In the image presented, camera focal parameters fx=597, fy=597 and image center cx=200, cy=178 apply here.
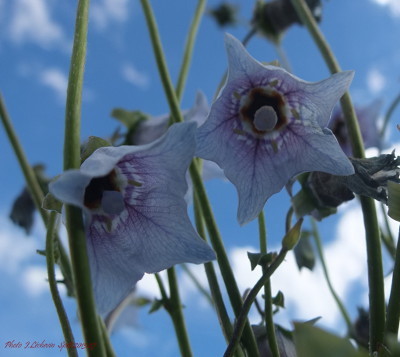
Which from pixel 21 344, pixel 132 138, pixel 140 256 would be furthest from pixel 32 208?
pixel 140 256

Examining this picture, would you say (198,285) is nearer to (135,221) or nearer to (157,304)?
(157,304)

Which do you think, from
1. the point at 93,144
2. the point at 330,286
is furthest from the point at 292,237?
the point at 330,286

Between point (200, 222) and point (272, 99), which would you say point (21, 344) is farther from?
point (272, 99)

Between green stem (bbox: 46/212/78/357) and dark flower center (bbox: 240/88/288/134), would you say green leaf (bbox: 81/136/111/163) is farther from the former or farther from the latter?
dark flower center (bbox: 240/88/288/134)

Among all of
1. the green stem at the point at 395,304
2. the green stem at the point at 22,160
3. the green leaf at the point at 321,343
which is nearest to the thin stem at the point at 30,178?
the green stem at the point at 22,160

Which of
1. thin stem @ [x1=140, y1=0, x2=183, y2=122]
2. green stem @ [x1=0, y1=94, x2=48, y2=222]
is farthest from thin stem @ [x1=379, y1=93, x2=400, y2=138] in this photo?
green stem @ [x1=0, y1=94, x2=48, y2=222]
